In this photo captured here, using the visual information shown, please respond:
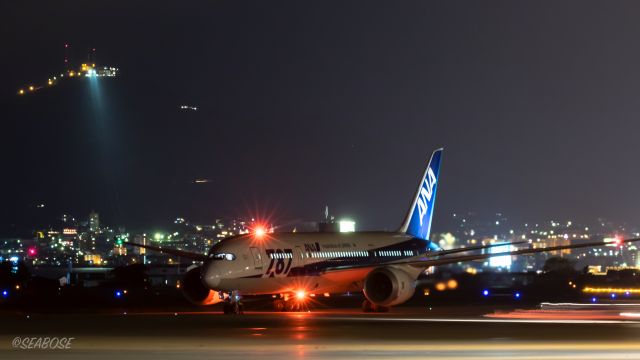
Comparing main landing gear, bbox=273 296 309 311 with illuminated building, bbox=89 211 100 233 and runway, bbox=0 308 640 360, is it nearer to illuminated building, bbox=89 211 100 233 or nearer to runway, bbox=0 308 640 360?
runway, bbox=0 308 640 360

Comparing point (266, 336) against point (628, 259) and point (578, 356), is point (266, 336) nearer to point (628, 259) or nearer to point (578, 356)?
point (578, 356)

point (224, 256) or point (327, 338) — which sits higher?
point (224, 256)

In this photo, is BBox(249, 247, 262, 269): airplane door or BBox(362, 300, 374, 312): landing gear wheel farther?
BBox(362, 300, 374, 312): landing gear wheel

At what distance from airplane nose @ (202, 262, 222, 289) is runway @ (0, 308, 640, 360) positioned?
658cm

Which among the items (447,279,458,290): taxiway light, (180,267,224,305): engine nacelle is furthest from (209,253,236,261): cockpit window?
(447,279,458,290): taxiway light

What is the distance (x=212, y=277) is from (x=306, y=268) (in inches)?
189

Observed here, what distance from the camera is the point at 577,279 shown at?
74.1 metres

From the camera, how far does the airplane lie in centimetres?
4178

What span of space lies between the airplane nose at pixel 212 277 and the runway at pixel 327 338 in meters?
6.58

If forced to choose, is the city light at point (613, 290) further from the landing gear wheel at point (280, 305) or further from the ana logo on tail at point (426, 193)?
the landing gear wheel at point (280, 305)

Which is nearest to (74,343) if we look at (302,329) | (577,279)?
(302,329)

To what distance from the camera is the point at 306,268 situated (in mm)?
44406

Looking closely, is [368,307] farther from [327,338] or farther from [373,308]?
[327,338]

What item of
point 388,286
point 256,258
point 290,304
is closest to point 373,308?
point 388,286
